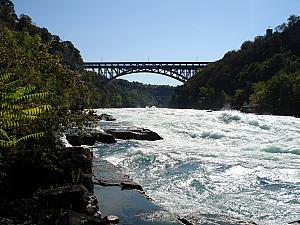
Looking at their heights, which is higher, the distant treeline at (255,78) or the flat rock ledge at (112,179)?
the distant treeline at (255,78)

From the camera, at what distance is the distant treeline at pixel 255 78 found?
51688mm

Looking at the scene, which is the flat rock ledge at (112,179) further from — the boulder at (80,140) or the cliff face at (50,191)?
the boulder at (80,140)

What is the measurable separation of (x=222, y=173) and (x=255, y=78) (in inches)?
2405

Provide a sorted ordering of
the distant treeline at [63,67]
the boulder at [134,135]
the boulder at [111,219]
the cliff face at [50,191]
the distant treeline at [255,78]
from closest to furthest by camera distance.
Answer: the cliff face at [50,191] → the boulder at [111,219] → the distant treeline at [63,67] → the boulder at [134,135] → the distant treeline at [255,78]

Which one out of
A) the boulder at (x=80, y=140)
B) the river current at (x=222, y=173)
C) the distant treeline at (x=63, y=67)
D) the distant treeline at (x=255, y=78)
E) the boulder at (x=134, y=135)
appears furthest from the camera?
the distant treeline at (x=255, y=78)

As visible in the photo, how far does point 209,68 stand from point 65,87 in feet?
269

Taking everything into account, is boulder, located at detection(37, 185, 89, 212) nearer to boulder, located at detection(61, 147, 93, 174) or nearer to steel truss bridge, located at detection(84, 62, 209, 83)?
boulder, located at detection(61, 147, 93, 174)

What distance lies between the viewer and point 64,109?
898 cm

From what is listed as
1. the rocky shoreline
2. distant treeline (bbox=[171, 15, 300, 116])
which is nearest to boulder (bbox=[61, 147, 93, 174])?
the rocky shoreline

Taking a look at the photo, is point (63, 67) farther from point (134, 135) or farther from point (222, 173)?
point (134, 135)

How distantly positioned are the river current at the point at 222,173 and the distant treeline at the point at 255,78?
94.7 ft

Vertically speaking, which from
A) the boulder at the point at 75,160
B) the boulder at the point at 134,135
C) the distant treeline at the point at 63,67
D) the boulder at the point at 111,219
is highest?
the distant treeline at the point at 63,67

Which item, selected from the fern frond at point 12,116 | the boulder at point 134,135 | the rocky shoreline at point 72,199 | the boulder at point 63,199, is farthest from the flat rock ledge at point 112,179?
the boulder at point 134,135

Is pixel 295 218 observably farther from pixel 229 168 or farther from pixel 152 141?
pixel 152 141
